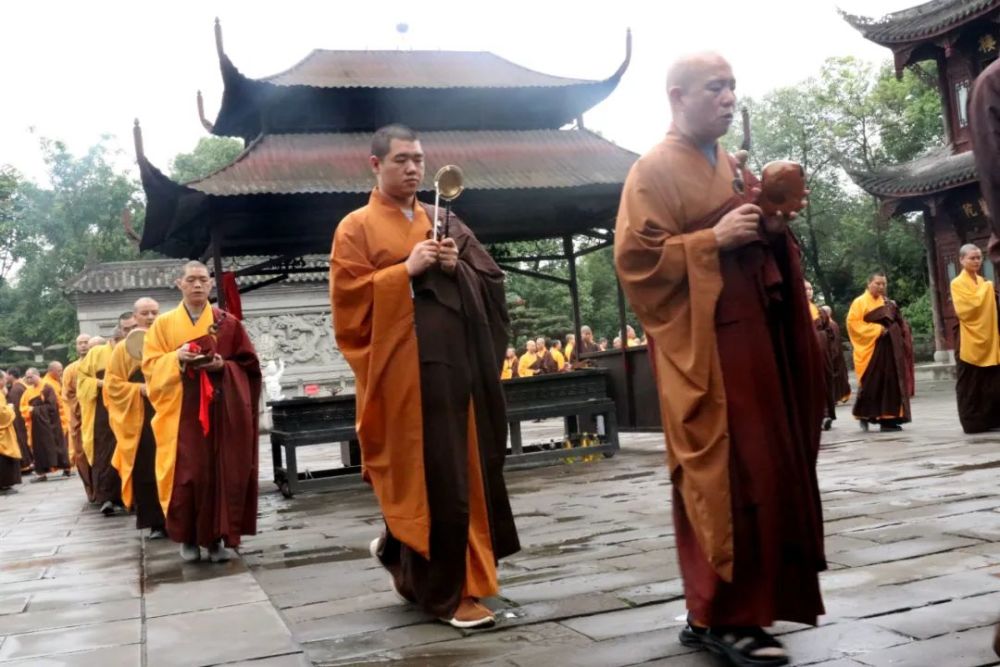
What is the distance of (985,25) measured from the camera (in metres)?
20.2

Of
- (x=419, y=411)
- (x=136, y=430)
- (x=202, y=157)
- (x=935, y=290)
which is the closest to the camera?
(x=419, y=411)

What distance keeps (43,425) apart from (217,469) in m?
12.8

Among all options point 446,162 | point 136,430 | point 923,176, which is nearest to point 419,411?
point 136,430

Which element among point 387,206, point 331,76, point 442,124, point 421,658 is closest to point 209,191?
point 331,76

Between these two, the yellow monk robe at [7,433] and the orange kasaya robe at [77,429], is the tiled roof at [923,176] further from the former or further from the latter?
the yellow monk robe at [7,433]

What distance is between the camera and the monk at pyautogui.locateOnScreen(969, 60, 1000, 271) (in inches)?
96.7

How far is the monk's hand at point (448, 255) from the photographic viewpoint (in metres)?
4.08

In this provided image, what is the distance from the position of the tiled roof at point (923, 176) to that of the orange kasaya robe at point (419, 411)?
1794cm

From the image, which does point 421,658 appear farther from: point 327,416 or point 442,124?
point 442,124

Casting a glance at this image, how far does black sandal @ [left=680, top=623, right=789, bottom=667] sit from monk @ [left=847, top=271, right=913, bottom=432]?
8910 millimetres

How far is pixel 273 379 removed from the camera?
25344 millimetres

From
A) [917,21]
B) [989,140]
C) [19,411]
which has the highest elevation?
[917,21]

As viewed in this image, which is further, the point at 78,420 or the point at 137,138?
the point at 78,420

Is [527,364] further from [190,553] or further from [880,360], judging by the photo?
[190,553]
